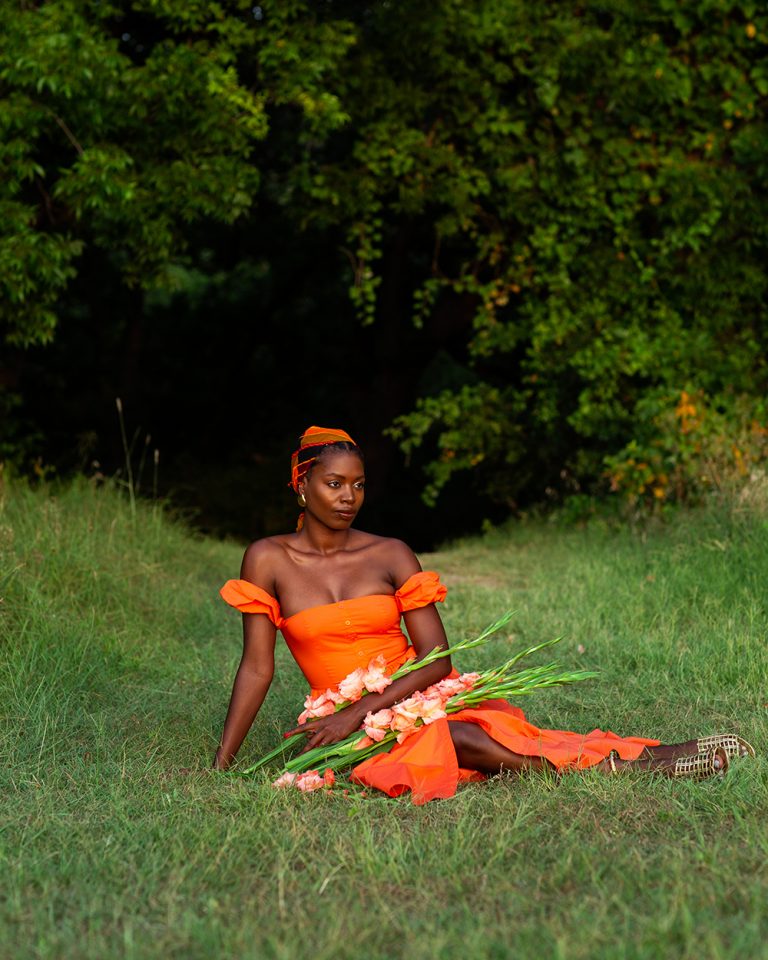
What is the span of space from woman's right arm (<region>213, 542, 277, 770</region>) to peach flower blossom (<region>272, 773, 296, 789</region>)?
30 centimetres

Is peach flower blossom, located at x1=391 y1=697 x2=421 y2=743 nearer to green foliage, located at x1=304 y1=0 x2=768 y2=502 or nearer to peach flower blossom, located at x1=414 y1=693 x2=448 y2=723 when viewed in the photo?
peach flower blossom, located at x1=414 y1=693 x2=448 y2=723

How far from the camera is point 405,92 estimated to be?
10.3 meters

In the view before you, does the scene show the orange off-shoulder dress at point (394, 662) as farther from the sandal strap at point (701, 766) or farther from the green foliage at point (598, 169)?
the green foliage at point (598, 169)

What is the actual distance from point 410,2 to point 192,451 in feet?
33.4

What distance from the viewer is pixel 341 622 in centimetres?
422

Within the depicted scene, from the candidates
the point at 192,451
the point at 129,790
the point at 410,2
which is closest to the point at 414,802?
the point at 129,790

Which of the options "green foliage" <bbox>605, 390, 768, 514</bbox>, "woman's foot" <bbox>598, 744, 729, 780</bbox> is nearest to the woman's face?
"woman's foot" <bbox>598, 744, 729, 780</bbox>

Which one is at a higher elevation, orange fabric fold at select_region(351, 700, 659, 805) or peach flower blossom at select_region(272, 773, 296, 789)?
orange fabric fold at select_region(351, 700, 659, 805)

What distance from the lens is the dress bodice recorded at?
4.22m

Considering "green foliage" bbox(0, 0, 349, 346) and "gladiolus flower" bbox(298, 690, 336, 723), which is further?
"green foliage" bbox(0, 0, 349, 346)

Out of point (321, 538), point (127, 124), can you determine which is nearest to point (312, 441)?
point (321, 538)

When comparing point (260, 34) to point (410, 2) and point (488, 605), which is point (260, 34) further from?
point (488, 605)

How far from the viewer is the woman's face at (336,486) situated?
4.18 m

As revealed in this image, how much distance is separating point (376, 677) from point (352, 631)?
0.22 m
